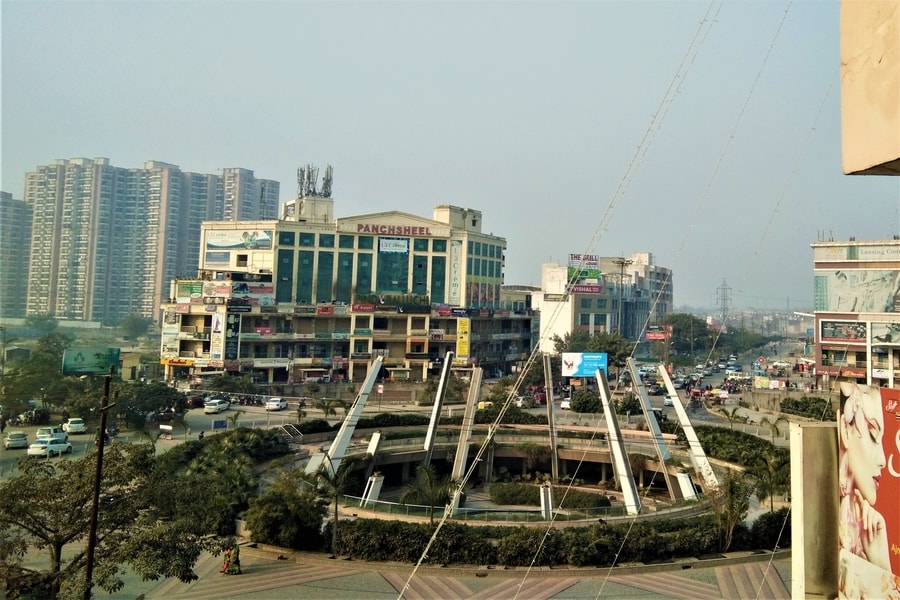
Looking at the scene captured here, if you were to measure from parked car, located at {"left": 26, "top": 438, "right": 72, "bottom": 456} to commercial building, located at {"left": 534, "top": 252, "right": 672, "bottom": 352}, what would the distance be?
37.9 metres

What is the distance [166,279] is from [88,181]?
11.3 meters

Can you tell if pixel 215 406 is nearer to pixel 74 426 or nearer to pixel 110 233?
pixel 74 426

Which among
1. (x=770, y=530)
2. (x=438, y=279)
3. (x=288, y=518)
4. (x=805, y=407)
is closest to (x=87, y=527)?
(x=288, y=518)

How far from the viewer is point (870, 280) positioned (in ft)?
129

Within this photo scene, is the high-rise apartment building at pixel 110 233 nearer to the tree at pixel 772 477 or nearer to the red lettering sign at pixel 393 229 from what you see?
the red lettering sign at pixel 393 229

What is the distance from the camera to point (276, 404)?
109 ft

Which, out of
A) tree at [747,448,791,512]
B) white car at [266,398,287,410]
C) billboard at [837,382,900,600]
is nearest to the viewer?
billboard at [837,382,900,600]

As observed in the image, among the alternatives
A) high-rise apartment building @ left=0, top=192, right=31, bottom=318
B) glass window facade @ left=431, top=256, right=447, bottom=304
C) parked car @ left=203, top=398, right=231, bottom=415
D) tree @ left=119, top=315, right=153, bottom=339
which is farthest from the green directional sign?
tree @ left=119, top=315, right=153, bottom=339

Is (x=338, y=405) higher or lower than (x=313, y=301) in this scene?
lower

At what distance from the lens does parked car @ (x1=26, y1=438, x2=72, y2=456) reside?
21.2 m

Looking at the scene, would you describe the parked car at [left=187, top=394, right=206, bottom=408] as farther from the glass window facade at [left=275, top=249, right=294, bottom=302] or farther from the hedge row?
the hedge row

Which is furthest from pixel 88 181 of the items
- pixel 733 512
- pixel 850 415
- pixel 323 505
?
pixel 850 415

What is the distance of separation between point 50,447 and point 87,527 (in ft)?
44.2

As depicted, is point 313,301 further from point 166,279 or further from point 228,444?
point 228,444
